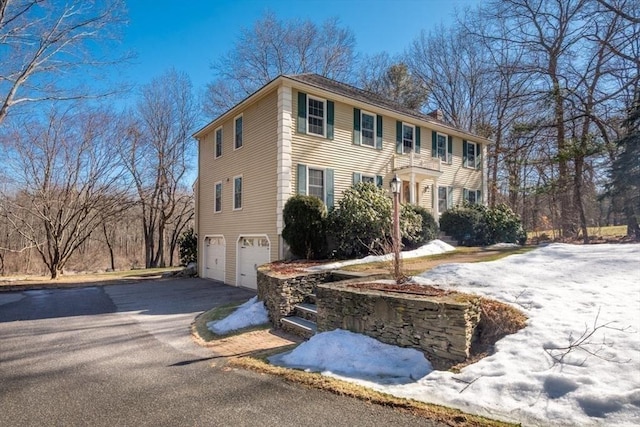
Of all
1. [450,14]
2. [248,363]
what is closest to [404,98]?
[450,14]

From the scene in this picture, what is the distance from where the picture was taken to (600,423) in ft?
9.64

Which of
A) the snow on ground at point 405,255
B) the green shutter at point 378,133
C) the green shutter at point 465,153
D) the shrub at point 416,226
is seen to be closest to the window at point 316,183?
the shrub at point 416,226

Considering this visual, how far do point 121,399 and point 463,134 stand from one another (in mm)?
17475

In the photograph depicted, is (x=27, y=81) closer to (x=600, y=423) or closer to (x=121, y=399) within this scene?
(x=121, y=399)

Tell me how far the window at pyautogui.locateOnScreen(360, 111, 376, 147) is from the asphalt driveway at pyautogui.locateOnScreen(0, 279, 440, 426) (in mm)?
8987

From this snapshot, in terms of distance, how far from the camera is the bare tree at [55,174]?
17047 mm

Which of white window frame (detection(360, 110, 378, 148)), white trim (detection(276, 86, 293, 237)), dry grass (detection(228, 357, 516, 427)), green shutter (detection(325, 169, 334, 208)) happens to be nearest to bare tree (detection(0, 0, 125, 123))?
white trim (detection(276, 86, 293, 237))

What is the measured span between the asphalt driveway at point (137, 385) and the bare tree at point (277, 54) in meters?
19.7

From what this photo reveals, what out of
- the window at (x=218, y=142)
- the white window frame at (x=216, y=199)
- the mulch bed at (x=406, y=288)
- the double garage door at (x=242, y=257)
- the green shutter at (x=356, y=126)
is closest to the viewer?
the mulch bed at (x=406, y=288)

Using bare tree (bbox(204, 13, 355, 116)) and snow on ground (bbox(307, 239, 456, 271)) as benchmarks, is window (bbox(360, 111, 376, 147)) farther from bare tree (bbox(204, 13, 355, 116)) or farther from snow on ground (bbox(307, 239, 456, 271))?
bare tree (bbox(204, 13, 355, 116))

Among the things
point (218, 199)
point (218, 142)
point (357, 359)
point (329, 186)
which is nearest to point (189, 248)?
point (218, 199)

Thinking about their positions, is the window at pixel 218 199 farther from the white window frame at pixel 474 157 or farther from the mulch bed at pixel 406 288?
the white window frame at pixel 474 157

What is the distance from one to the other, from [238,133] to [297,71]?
1193 centimetres

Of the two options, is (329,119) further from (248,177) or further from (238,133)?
(238,133)
